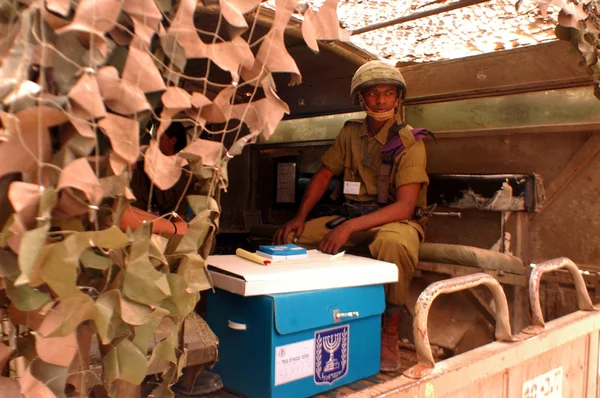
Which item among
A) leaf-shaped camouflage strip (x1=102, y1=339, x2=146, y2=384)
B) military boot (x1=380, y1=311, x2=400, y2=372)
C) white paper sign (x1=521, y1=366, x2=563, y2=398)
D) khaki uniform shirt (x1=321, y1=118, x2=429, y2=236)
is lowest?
military boot (x1=380, y1=311, x2=400, y2=372)

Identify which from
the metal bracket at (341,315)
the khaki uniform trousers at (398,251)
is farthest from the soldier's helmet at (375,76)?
the metal bracket at (341,315)

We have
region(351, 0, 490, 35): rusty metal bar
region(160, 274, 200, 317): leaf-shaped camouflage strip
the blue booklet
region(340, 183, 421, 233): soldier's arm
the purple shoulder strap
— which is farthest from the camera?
the purple shoulder strap

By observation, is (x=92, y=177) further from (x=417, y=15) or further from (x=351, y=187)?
(x=351, y=187)

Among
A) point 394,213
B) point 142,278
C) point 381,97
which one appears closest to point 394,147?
point 381,97

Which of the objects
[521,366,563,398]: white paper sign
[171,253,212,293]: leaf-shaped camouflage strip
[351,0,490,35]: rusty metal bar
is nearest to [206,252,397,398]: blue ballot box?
[521,366,563,398]: white paper sign

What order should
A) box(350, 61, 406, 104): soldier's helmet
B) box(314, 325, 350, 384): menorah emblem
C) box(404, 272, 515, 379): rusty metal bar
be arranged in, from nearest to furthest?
box(404, 272, 515, 379): rusty metal bar → box(314, 325, 350, 384): menorah emblem → box(350, 61, 406, 104): soldier's helmet

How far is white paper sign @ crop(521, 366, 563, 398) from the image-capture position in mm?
1428

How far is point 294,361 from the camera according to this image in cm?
162

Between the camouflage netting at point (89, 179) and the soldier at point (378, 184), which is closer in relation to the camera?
the camouflage netting at point (89, 179)

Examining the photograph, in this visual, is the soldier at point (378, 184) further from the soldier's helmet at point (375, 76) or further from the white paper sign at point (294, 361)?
the white paper sign at point (294, 361)

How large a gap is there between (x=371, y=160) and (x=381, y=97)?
0.37 meters

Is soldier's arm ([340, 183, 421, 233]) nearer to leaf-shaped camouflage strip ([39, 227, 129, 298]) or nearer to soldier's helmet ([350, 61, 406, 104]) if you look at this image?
soldier's helmet ([350, 61, 406, 104])

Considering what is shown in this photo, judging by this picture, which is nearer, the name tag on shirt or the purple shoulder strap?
the purple shoulder strap

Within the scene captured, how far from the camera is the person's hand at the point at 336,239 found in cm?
242
